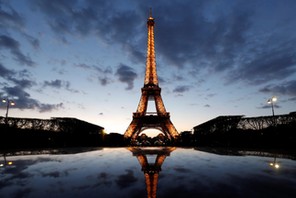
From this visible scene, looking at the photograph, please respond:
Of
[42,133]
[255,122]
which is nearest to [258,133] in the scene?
[255,122]

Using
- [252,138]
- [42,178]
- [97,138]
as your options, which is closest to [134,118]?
[97,138]

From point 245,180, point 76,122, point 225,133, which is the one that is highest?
point 76,122

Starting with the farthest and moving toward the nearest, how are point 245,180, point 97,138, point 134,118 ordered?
1. point 134,118
2. point 97,138
3. point 245,180

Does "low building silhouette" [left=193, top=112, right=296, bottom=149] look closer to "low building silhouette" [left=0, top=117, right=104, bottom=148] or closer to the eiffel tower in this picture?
the eiffel tower

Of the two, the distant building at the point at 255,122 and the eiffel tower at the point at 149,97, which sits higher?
the eiffel tower at the point at 149,97

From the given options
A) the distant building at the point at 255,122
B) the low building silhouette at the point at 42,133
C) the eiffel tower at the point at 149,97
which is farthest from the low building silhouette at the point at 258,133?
the low building silhouette at the point at 42,133

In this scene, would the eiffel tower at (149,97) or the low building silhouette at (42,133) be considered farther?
the eiffel tower at (149,97)

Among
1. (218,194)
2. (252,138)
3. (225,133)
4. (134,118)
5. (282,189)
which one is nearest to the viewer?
(218,194)

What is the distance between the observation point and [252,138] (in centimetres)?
2273

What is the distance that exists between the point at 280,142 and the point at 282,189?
19101 millimetres

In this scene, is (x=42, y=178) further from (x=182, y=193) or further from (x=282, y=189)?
(x=282, y=189)

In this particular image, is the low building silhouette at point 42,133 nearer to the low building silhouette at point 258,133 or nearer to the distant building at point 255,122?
the low building silhouette at point 258,133

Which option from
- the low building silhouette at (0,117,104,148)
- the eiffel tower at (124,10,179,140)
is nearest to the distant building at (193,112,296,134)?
the eiffel tower at (124,10,179,140)

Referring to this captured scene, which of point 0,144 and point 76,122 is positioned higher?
point 76,122
